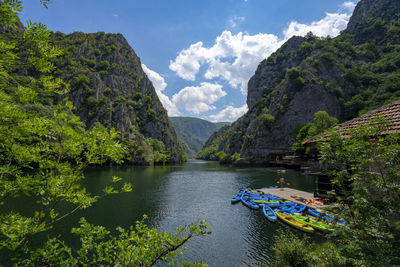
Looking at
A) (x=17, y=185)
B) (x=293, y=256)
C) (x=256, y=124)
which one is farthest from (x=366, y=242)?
(x=256, y=124)

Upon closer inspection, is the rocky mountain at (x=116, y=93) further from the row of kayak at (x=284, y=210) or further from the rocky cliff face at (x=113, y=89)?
the row of kayak at (x=284, y=210)

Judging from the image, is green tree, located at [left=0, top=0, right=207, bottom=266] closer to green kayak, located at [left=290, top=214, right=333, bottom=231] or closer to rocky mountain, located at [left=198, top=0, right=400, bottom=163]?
green kayak, located at [left=290, top=214, right=333, bottom=231]

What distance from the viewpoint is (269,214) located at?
22.5 meters

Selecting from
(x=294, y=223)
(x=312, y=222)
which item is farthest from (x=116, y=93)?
(x=312, y=222)

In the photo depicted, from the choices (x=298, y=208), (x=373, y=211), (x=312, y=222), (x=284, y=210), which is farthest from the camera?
(x=298, y=208)

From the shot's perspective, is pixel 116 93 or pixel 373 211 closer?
pixel 373 211

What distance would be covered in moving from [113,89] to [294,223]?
416 ft

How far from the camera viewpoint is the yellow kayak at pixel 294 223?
17.9 meters

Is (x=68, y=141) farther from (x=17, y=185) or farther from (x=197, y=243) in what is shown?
(x=197, y=243)

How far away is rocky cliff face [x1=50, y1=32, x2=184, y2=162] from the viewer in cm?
10244

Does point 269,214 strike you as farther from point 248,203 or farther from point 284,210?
point 248,203

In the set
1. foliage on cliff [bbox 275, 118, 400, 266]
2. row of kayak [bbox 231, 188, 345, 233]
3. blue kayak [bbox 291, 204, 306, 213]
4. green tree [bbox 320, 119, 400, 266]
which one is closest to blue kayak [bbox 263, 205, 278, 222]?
row of kayak [bbox 231, 188, 345, 233]

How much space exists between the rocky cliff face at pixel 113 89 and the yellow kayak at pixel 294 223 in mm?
84383

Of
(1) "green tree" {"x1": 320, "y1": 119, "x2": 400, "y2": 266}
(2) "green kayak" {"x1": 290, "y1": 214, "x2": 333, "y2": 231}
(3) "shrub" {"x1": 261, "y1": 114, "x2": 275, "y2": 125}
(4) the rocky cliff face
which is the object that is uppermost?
(4) the rocky cliff face
